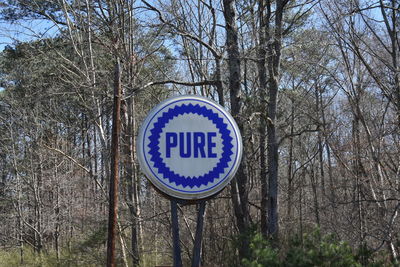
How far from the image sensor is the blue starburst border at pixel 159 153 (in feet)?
15.4

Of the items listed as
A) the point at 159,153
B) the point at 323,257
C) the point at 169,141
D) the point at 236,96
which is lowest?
the point at 323,257

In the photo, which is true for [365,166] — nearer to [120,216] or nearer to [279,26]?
[279,26]

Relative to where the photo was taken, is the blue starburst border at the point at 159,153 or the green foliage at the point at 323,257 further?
the blue starburst border at the point at 159,153

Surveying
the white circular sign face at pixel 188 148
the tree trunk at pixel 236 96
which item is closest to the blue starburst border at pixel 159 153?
the white circular sign face at pixel 188 148

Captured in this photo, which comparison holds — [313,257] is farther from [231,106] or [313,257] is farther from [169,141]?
[231,106]

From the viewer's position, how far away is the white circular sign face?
184 inches

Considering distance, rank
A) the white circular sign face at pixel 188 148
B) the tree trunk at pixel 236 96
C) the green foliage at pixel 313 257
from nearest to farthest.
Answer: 1. the green foliage at pixel 313 257
2. the white circular sign face at pixel 188 148
3. the tree trunk at pixel 236 96

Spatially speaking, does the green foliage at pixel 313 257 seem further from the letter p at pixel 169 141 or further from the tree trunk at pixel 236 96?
the tree trunk at pixel 236 96

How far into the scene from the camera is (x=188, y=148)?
4762mm

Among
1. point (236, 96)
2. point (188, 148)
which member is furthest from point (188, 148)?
point (236, 96)

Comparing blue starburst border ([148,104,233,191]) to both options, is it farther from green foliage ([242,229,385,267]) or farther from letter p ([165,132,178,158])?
green foliage ([242,229,385,267])

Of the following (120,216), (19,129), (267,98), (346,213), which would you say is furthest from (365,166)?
(19,129)

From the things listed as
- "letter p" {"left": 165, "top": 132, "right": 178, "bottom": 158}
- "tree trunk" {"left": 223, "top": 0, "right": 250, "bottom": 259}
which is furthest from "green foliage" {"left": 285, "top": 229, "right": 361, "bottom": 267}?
"tree trunk" {"left": 223, "top": 0, "right": 250, "bottom": 259}

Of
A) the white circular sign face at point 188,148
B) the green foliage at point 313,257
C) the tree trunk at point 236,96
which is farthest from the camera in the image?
the tree trunk at point 236,96
